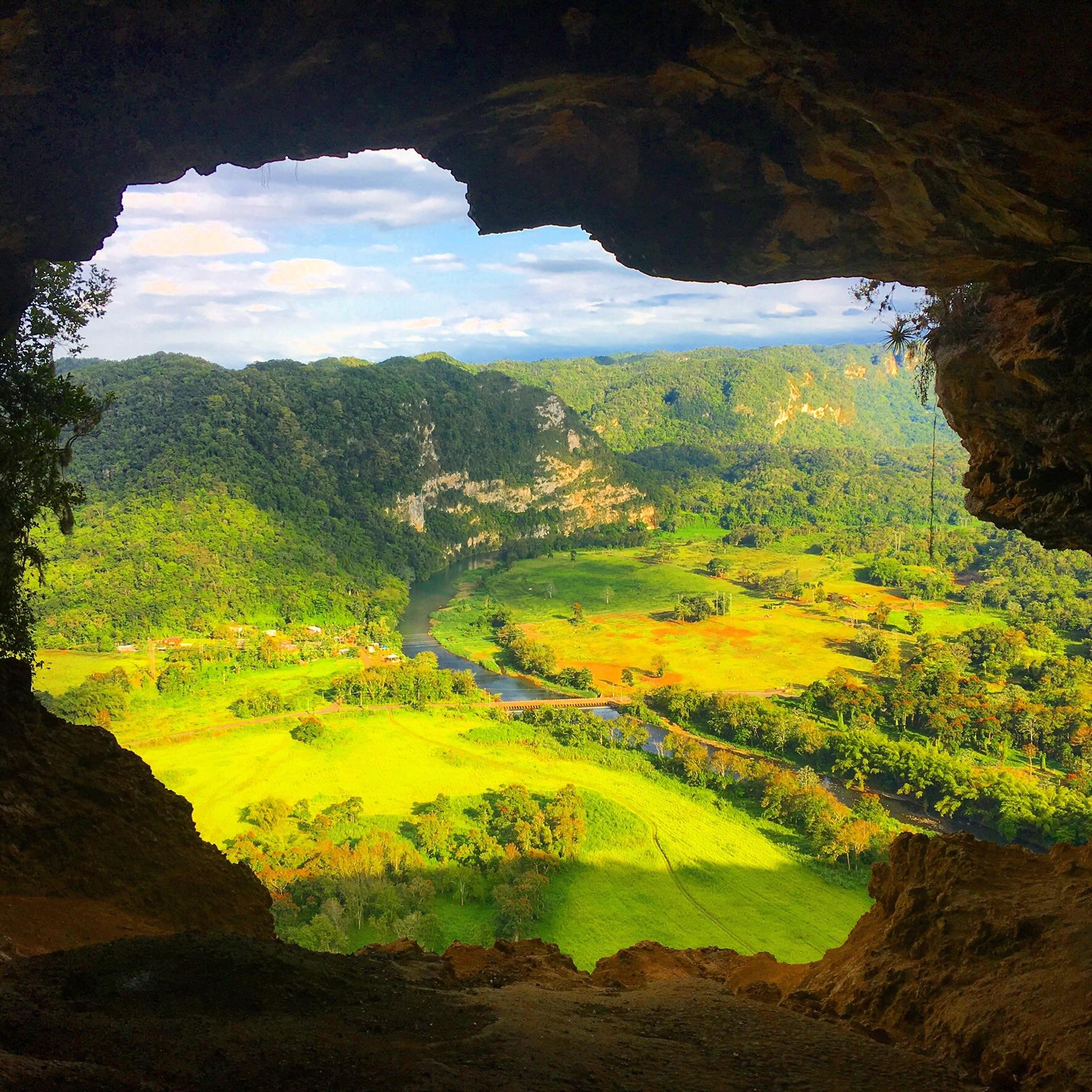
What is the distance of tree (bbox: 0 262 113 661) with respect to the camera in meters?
8.17

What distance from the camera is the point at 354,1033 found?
470 cm

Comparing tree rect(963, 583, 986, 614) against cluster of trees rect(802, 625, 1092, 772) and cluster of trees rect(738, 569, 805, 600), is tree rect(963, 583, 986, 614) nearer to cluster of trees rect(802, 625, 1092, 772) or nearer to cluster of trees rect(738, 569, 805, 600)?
cluster of trees rect(738, 569, 805, 600)

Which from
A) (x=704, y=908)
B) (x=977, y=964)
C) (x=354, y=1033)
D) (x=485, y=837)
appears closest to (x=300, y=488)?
(x=485, y=837)

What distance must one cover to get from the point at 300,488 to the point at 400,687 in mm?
45134

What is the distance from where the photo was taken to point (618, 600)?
69.6 meters

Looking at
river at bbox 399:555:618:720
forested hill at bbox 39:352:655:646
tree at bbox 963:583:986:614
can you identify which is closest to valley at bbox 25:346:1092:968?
tree at bbox 963:583:986:614

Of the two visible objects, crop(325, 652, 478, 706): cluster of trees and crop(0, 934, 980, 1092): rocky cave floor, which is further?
crop(325, 652, 478, 706): cluster of trees

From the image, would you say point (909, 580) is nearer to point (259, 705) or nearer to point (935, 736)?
point (935, 736)

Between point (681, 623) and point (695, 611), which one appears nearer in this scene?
point (681, 623)

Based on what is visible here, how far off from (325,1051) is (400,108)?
9582mm

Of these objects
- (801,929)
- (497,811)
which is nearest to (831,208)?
(801,929)

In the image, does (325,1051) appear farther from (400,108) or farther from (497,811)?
(497,811)

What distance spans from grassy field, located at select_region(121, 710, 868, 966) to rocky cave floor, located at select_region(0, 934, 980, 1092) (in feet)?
50.1

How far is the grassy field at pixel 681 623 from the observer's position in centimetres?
4912
